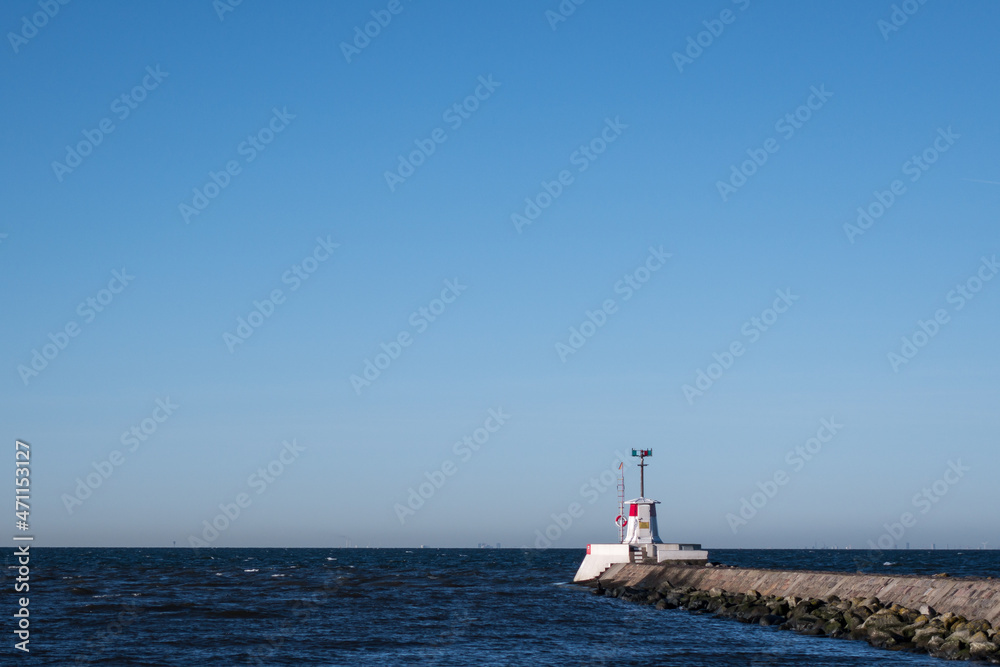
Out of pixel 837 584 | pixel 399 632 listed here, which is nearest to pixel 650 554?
pixel 837 584

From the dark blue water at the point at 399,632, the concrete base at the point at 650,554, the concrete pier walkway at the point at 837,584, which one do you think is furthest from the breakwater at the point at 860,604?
the concrete base at the point at 650,554

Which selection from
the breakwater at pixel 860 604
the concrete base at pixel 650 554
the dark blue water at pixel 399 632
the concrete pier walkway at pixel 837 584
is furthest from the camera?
the concrete base at pixel 650 554

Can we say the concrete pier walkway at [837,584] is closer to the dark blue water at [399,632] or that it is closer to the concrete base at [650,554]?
the concrete base at [650,554]

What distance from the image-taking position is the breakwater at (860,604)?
2333 cm

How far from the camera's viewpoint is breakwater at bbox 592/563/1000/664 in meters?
23.3

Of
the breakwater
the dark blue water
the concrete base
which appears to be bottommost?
the dark blue water

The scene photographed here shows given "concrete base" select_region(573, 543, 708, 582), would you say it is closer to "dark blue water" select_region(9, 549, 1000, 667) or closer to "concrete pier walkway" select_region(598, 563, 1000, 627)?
"concrete pier walkway" select_region(598, 563, 1000, 627)

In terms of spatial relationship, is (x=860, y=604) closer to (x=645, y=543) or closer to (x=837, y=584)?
(x=837, y=584)

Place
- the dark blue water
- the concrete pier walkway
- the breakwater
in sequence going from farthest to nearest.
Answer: the concrete pier walkway < the dark blue water < the breakwater

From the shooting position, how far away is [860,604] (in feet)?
93.5

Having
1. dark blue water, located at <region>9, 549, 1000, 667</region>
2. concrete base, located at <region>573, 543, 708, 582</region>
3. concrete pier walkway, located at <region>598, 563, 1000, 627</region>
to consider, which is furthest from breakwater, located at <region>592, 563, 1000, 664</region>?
concrete base, located at <region>573, 543, 708, 582</region>

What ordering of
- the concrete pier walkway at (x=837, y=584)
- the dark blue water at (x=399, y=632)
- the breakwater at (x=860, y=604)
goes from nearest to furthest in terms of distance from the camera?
the breakwater at (x=860, y=604) → the dark blue water at (x=399, y=632) → the concrete pier walkway at (x=837, y=584)

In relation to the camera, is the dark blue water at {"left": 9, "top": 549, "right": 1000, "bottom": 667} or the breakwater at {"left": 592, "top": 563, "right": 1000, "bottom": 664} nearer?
the breakwater at {"left": 592, "top": 563, "right": 1000, "bottom": 664}

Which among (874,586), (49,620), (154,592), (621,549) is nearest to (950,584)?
(874,586)
